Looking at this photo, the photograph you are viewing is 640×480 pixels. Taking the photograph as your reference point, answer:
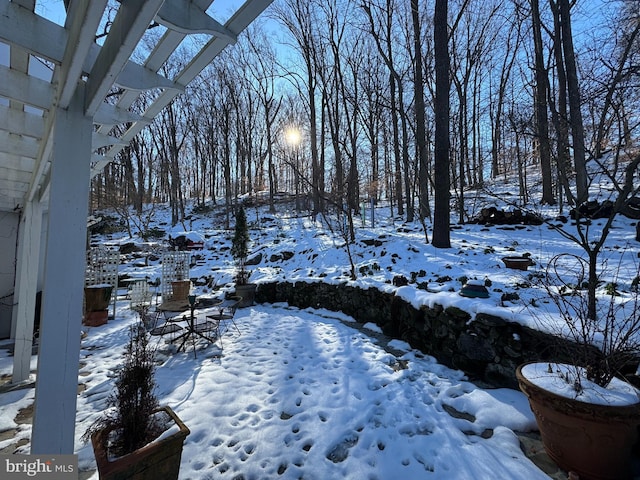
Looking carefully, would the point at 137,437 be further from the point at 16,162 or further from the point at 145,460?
the point at 16,162

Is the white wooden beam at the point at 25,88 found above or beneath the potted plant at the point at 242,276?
above

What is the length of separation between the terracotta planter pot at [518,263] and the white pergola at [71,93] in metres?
5.05

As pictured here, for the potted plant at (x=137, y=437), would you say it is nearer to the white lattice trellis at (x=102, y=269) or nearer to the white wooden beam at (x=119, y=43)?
the white wooden beam at (x=119, y=43)

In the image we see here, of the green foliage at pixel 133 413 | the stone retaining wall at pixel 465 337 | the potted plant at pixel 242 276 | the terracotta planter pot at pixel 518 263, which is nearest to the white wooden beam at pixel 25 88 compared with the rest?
the green foliage at pixel 133 413

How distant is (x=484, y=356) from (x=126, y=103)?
401 centimetres

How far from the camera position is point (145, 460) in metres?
1.61

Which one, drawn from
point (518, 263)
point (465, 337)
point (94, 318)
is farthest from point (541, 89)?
point (94, 318)

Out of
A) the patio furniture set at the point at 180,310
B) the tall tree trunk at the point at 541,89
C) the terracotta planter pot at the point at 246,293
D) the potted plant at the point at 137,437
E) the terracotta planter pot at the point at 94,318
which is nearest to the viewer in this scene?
the potted plant at the point at 137,437

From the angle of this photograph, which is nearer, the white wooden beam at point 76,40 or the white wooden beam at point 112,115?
the white wooden beam at point 76,40

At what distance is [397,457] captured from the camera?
2.06 metres

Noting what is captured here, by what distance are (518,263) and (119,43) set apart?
5.46 meters

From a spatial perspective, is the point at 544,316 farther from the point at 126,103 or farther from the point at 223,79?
the point at 223,79

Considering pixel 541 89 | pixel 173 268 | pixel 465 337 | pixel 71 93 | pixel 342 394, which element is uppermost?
pixel 541 89

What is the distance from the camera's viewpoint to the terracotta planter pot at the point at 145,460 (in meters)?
1.52
